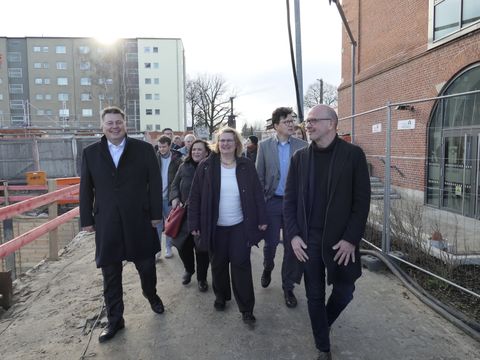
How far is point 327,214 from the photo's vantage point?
2787mm

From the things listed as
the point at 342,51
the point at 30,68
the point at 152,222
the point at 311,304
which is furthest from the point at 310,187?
the point at 30,68

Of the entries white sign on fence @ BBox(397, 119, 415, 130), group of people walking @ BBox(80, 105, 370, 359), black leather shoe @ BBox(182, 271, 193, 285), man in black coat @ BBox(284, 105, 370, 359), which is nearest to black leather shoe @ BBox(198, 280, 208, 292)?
black leather shoe @ BBox(182, 271, 193, 285)

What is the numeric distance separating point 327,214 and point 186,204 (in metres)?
2.27

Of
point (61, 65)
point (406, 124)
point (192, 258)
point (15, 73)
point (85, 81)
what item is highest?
point (61, 65)

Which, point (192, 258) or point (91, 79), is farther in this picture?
point (91, 79)

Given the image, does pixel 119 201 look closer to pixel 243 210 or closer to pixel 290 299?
pixel 243 210

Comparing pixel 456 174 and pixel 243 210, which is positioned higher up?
pixel 456 174

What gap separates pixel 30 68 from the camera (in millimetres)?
59312

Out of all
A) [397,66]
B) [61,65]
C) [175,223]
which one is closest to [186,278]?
[175,223]

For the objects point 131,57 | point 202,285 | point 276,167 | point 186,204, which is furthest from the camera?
point 131,57

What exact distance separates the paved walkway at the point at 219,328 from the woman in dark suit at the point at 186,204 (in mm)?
180

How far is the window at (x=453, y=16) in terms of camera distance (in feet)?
30.7

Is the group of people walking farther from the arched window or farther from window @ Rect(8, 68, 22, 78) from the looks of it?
window @ Rect(8, 68, 22, 78)

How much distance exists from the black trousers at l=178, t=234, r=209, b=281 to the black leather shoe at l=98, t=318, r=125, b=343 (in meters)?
1.17
